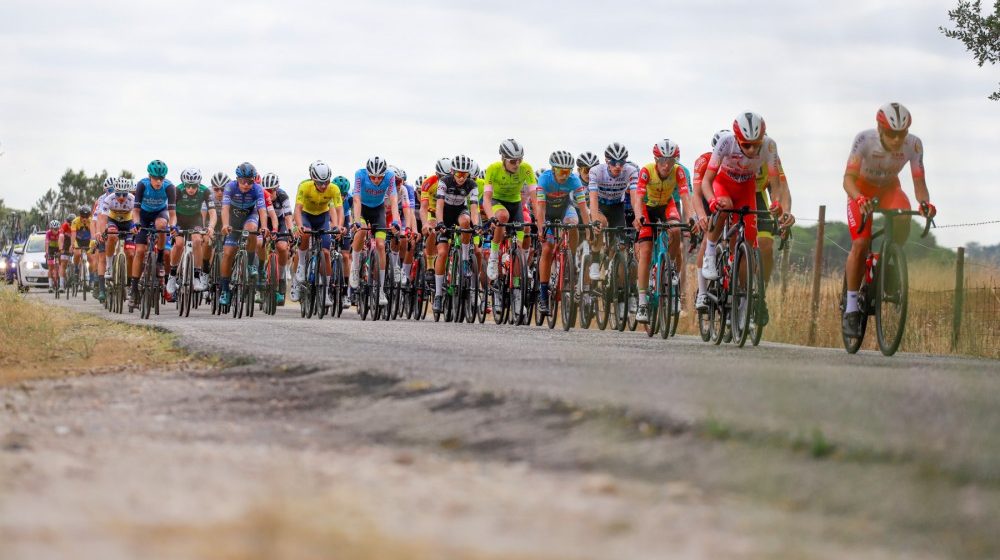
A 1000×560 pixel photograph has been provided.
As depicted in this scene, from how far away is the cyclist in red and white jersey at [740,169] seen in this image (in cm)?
1367

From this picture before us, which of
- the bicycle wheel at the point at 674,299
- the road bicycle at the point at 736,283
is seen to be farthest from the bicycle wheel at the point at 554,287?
the road bicycle at the point at 736,283

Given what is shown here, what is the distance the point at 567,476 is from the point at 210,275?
16784 millimetres

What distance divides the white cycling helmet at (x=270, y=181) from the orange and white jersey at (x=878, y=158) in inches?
499

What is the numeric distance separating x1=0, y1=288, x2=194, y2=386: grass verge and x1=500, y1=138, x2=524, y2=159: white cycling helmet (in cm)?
470

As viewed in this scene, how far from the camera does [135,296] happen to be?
887 inches

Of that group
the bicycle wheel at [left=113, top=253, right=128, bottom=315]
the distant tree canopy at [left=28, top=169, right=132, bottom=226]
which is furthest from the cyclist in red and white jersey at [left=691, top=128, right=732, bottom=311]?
the distant tree canopy at [left=28, top=169, right=132, bottom=226]

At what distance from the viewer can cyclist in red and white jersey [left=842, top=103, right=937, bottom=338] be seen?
1234cm

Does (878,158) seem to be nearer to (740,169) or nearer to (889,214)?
(889,214)

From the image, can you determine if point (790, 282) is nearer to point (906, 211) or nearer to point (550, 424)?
point (906, 211)

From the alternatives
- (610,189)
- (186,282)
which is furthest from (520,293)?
(186,282)

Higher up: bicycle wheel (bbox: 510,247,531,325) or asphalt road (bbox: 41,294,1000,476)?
bicycle wheel (bbox: 510,247,531,325)

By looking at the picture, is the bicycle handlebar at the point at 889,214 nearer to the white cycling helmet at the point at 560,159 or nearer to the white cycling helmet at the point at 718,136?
the white cycling helmet at the point at 718,136

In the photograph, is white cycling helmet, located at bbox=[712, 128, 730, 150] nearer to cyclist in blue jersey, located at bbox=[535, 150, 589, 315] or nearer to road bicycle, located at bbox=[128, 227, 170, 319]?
cyclist in blue jersey, located at bbox=[535, 150, 589, 315]

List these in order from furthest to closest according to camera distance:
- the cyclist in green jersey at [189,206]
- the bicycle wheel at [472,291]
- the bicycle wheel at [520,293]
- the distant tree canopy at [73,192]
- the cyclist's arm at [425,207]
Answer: the distant tree canopy at [73,192] → the cyclist in green jersey at [189,206] → the cyclist's arm at [425,207] → the bicycle wheel at [472,291] → the bicycle wheel at [520,293]
